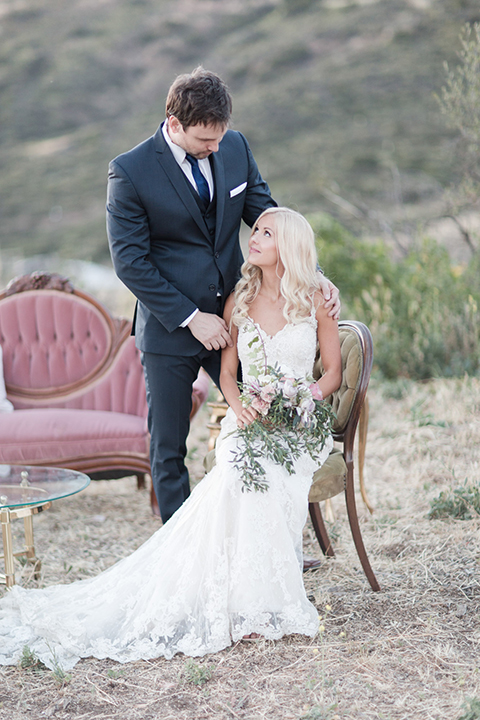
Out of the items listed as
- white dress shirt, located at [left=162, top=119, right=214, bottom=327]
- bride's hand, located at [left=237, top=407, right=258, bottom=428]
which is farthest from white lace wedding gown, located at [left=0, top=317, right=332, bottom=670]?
white dress shirt, located at [left=162, top=119, right=214, bottom=327]

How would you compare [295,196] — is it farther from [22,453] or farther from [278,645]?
[278,645]

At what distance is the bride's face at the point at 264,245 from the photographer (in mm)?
2875

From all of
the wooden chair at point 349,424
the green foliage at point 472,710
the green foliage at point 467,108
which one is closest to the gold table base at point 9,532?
the wooden chair at point 349,424

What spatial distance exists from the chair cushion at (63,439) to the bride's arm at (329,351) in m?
1.56

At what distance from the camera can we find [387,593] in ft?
9.79

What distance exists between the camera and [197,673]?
2.35m

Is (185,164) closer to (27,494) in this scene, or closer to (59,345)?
(27,494)

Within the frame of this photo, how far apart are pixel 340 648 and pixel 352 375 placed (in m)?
1.12

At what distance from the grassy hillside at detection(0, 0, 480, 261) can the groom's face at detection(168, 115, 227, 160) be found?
16.8 m

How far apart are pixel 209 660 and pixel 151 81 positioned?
27.6m

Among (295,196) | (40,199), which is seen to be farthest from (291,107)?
(40,199)

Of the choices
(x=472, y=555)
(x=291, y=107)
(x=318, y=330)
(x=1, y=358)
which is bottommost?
(x=472, y=555)

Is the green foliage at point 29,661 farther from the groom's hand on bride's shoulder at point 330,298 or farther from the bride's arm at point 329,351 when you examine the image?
the groom's hand on bride's shoulder at point 330,298

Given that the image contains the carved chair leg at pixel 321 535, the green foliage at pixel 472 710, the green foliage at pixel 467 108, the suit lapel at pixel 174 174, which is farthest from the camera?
the green foliage at pixel 467 108
